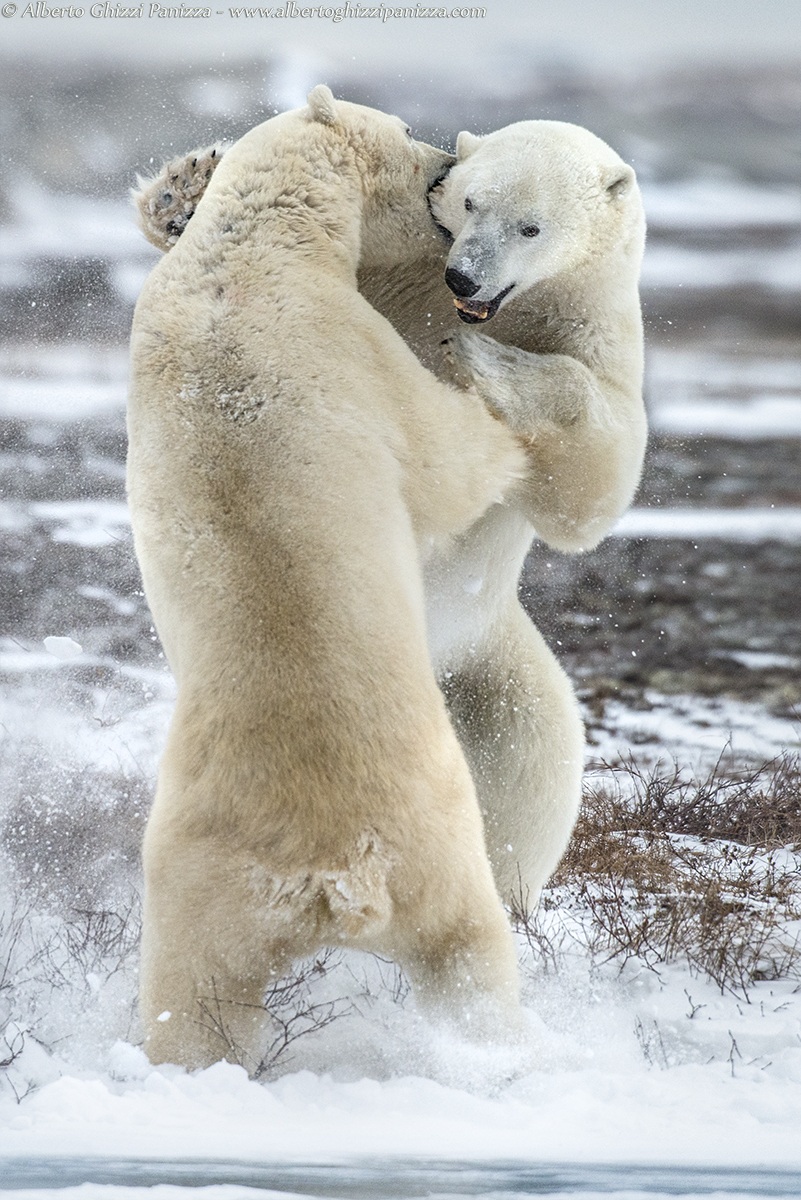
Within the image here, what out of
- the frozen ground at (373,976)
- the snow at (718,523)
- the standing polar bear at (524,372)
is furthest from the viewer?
the snow at (718,523)

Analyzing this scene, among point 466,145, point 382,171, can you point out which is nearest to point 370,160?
point 382,171

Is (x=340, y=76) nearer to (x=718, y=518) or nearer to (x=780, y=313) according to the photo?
(x=718, y=518)

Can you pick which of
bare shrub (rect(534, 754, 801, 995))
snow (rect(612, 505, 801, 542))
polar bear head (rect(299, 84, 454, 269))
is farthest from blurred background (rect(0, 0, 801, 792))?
polar bear head (rect(299, 84, 454, 269))

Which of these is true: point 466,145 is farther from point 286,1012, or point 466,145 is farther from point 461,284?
point 286,1012

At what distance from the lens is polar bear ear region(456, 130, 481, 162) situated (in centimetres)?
245

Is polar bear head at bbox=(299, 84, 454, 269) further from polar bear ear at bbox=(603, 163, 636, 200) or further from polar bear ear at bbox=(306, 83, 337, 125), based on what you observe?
polar bear ear at bbox=(603, 163, 636, 200)

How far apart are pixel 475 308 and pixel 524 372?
145 millimetres

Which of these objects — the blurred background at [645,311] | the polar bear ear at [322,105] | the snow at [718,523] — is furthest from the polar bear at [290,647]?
the snow at [718,523]

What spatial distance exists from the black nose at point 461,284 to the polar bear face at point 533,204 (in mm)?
34

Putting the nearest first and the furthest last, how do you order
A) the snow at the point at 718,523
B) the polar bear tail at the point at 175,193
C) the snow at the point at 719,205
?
the polar bear tail at the point at 175,193
the snow at the point at 718,523
the snow at the point at 719,205

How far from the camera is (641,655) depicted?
8281 millimetres

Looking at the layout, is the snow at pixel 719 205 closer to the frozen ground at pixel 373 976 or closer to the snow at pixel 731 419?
the snow at pixel 731 419

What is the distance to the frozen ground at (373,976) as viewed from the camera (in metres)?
1.86

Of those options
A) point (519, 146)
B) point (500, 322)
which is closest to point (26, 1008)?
point (500, 322)
